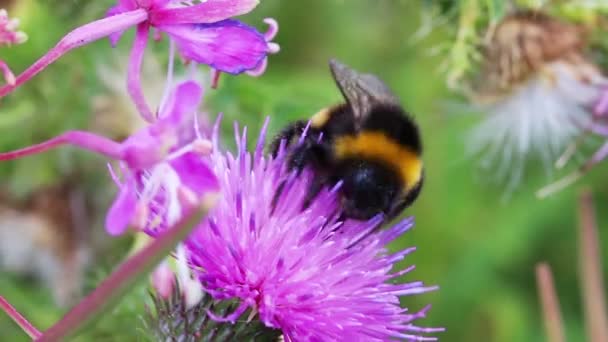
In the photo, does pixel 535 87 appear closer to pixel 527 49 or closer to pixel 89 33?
pixel 527 49

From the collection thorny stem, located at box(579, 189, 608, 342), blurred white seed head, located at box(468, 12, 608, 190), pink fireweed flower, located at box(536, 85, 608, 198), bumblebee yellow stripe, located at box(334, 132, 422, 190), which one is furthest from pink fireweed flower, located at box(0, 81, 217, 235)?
A: pink fireweed flower, located at box(536, 85, 608, 198)

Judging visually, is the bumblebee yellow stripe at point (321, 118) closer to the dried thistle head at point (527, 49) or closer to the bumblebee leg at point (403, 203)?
the bumblebee leg at point (403, 203)

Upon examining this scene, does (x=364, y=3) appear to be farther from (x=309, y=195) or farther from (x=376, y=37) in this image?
(x=309, y=195)

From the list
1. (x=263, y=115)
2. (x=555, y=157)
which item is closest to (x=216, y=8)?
(x=263, y=115)

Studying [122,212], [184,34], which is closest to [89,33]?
[184,34]

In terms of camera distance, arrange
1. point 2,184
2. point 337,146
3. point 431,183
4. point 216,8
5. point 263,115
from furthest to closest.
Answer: point 431,183, point 2,184, point 263,115, point 337,146, point 216,8

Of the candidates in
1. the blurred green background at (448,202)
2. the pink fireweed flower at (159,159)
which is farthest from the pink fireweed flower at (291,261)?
the blurred green background at (448,202)

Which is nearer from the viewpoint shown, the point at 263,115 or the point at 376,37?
the point at 263,115
